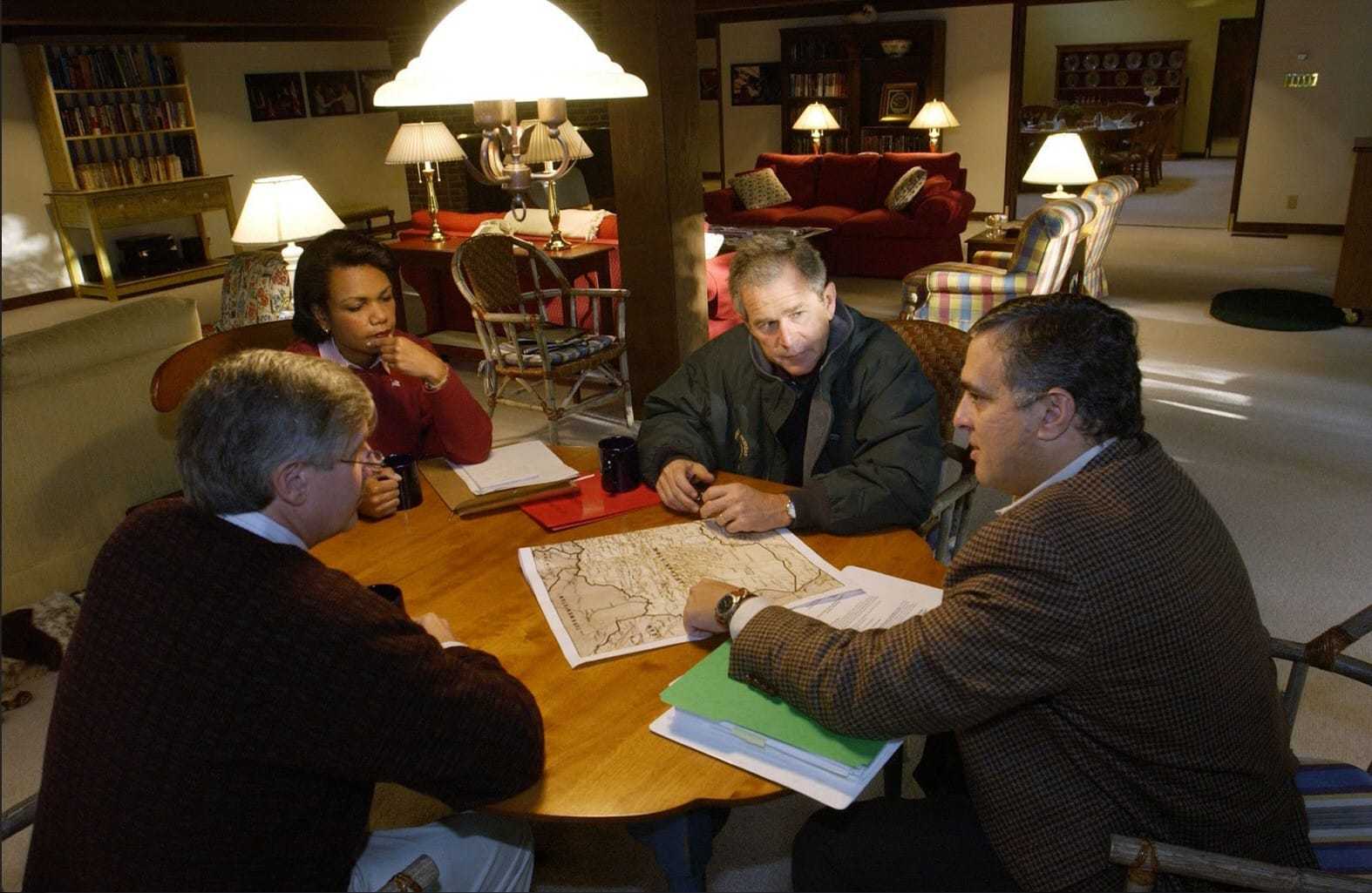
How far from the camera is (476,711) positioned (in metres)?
1.11

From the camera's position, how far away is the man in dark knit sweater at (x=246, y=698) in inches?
39.4

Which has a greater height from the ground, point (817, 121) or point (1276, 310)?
point (817, 121)

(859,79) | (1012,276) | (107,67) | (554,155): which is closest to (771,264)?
(1012,276)

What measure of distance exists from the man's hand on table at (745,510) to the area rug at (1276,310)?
525cm

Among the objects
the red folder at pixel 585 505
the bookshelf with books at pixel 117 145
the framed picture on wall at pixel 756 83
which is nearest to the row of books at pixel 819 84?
the framed picture on wall at pixel 756 83

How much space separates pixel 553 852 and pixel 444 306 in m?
4.56

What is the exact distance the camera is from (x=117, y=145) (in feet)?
27.5

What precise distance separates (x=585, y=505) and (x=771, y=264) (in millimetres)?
607

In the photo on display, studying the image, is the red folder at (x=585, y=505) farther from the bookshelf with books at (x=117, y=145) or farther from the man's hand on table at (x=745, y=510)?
the bookshelf with books at (x=117, y=145)

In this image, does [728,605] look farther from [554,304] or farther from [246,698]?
[554,304]

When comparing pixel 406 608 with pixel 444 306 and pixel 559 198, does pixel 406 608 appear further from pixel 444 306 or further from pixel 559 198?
pixel 559 198

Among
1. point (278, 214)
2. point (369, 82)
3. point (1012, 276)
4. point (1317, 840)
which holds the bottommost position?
point (1317, 840)

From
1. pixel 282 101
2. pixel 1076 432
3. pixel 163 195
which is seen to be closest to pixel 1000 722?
pixel 1076 432

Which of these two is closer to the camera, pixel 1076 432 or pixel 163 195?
pixel 1076 432
